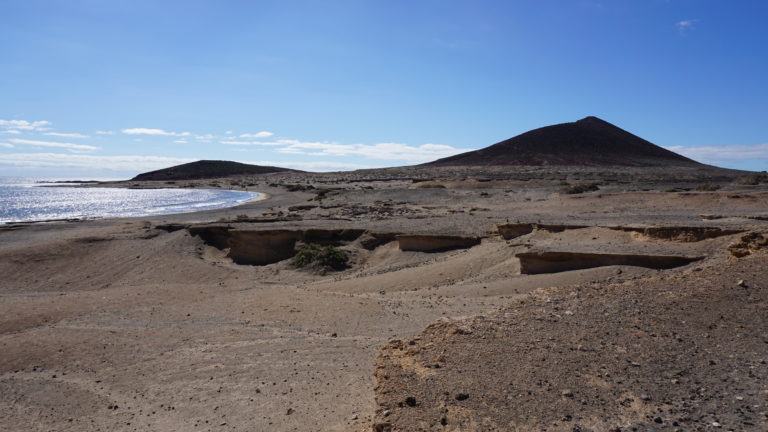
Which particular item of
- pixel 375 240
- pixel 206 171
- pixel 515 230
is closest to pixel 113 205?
pixel 375 240

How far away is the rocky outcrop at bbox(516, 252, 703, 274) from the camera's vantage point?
11414 mm

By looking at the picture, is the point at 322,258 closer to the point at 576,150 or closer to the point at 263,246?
the point at 263,246

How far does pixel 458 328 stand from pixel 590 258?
20.1 feet


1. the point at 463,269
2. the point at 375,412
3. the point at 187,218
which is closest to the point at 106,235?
the point at 187,218

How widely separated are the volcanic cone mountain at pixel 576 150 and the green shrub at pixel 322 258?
234ft

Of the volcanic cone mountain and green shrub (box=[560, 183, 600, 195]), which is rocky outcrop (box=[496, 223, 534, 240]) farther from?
the volcanic cone mountain

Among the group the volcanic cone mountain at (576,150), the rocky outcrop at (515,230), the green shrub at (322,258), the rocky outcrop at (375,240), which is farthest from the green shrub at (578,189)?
the volcanic cone mountain at (576,150)

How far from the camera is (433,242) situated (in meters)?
18.3

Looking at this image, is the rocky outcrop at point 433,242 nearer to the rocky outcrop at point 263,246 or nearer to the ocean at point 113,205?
the rocky outcrop at point 263,246

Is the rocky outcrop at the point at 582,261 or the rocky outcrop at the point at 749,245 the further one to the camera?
the rocky outcrop at the point at 582,261

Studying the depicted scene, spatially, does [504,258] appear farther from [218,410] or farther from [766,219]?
[218,410]

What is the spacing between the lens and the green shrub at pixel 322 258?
1858 centimetres

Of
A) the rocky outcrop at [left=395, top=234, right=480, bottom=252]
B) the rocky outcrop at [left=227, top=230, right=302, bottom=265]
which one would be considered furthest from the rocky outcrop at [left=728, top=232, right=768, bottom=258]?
the rocky outcrop at [left=227, top=230, right=302, bottom=265]

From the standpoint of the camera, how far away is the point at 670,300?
27.2 ft
